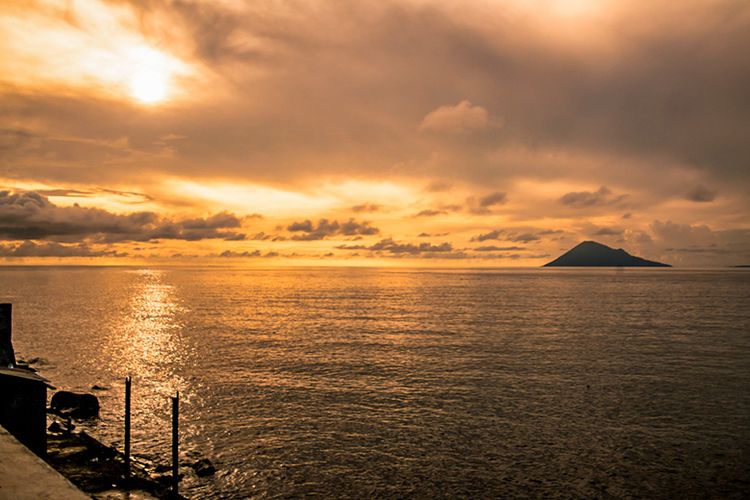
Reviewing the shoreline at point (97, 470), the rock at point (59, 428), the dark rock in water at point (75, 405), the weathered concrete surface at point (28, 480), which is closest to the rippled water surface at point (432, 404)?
the dark rock in water at point (75, 405)

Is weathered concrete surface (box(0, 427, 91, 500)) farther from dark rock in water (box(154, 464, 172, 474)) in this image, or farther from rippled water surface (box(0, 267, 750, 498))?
dark rock in water (box(154, 464, 172, 474))

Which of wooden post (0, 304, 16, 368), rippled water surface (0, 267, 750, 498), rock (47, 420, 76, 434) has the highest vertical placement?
wooden post (0, 304, 16, 368)

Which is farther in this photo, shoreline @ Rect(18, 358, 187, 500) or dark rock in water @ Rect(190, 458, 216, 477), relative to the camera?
dark rock in water @ Rect(190, 458, 216, 477)

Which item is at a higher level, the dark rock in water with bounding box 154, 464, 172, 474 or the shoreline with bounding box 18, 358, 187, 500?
the shoreline with bounding box 18, 358, 187, 500

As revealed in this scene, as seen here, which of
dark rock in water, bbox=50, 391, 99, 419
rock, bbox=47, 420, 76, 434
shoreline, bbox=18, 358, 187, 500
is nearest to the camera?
shoreline, bbox=18, 358, 187, 500

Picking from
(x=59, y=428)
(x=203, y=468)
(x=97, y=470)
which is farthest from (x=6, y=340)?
(x=203, y=468)

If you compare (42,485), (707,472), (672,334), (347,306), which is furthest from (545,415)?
(347,306)

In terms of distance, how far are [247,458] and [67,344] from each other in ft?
157

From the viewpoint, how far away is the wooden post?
24.2m

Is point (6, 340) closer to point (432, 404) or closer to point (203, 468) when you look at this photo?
point (203, 468)

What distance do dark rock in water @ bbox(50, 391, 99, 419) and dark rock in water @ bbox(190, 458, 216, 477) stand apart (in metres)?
12.5

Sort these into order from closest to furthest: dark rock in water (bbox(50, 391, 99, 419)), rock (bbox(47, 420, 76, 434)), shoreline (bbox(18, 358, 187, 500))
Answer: shoreline (bbox(18, 358, 187, 500))
rock (bbox(47, 420, 76, 434))
dark rock in water (bbox(50, 391, 99, 419))

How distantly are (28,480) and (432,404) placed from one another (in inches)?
1071

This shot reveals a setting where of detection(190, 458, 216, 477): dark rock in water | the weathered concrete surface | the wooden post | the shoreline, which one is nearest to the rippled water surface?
detection(190, 458, 216, 477): dark rock in water
